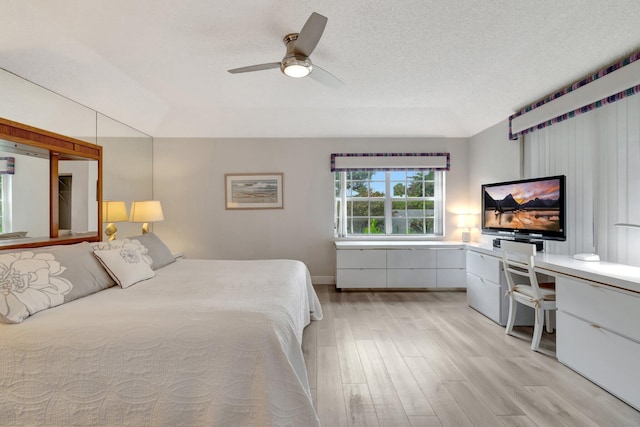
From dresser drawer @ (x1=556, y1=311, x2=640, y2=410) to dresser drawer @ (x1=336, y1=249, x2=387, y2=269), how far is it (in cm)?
212

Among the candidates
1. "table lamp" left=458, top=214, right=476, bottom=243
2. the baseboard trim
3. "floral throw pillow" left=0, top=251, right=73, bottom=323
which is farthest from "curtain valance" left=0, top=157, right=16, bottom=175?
"table lamp" left=458, top=214, right=476, bottom=243

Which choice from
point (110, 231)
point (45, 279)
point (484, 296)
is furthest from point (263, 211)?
point (484, 296)

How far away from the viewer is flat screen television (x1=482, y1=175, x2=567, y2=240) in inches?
103

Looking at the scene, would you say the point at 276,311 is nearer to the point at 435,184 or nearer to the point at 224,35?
the point at 224,35

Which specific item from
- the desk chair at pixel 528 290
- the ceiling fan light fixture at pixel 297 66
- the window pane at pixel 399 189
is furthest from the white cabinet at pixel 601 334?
the window pane at pixel 399 189

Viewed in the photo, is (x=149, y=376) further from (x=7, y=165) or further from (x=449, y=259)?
(x=449, y=259)

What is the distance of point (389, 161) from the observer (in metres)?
4.50

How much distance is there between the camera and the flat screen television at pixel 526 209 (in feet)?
8.61

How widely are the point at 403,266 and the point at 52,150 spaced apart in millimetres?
4102

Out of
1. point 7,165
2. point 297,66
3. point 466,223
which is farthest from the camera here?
point 466,223

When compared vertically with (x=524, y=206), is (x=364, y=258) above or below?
below

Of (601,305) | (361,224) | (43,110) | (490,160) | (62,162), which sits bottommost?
(601,305)

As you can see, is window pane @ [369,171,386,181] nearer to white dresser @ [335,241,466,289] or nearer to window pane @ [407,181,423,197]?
window pane @ [407,181,423,197]

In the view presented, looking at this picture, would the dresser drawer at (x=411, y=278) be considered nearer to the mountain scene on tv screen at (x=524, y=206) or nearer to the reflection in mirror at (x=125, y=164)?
the mountain scene on tv screen at (x=524, y=206)
